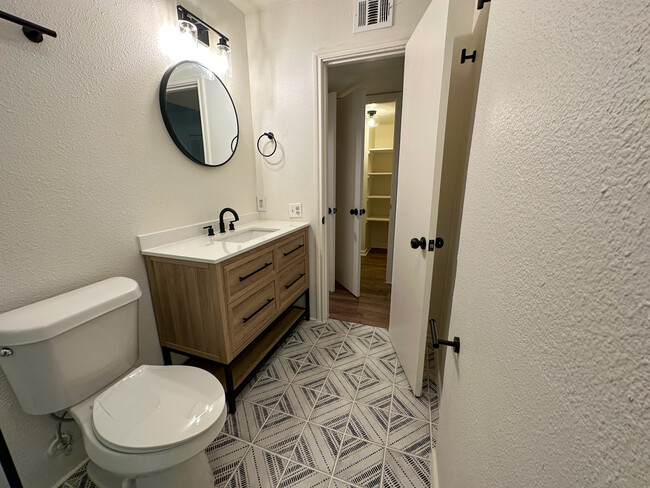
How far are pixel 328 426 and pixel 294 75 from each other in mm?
2238

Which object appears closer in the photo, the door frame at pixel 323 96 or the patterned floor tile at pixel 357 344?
the door frame at pixel 323 96

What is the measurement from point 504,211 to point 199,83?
1816 mm

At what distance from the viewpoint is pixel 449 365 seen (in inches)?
33.9

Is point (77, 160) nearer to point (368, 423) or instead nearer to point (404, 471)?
point (368, 423)

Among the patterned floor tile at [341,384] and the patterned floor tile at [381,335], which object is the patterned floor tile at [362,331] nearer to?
the patterned floor tile at [381,335]

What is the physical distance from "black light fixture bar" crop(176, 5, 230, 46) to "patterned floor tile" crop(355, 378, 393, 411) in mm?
2296

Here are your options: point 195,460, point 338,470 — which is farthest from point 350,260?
point 195,460

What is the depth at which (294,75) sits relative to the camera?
6.16ft

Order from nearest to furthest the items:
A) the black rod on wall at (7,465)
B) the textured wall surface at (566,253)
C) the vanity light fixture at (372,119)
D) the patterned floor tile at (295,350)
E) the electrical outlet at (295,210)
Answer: the textured wall surface at (566,253) → the black rod on wall at (7,465) → the patterned floor tile at (295,350) → the electrical outlet at (295,210) → the vanity light fixture at (372,119)

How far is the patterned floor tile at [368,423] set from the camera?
1261mm

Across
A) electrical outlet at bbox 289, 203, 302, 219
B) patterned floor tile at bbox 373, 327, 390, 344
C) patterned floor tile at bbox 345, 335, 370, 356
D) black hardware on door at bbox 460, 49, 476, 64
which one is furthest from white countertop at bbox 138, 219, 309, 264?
black hardware on door at bbox 460, 49, 476, 64

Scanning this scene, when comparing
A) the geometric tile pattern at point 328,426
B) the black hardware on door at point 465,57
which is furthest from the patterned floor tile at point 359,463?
the black hardware on door at point 465,57

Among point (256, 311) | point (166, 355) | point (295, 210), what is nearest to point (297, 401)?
point (256, 311)

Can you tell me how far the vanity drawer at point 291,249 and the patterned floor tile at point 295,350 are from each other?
0.65 meters
